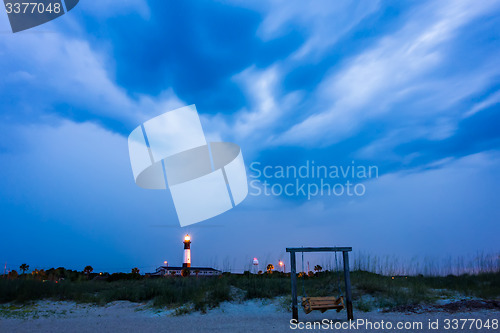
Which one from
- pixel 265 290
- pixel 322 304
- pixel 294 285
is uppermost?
pixel 294 285

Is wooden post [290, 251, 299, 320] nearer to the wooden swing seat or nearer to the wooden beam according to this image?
the wooden beam

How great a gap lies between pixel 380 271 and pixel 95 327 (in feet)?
34.0

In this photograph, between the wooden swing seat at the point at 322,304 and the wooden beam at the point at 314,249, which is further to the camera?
the wooden beam at the point at 314,249

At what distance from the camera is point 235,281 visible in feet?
44.8

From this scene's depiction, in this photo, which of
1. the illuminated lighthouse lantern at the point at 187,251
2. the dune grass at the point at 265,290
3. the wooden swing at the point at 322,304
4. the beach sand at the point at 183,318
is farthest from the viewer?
the illuminated lighthouse lantern at the point at 187,251

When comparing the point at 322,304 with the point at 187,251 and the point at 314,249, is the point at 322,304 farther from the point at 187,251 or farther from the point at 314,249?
the point at 187,251

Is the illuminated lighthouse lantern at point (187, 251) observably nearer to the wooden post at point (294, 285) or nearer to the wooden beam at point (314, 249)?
the wooden post at point (294, 285)

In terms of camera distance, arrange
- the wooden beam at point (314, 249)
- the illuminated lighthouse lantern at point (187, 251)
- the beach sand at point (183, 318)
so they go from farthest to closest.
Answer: the illuminated lighthouse lantern at point (187, 251), the wooden beam at point (314, 249), the beach sand at point (183, 318)

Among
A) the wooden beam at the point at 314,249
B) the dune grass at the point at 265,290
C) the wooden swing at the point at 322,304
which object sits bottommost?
the dune grass at the point at 265,290

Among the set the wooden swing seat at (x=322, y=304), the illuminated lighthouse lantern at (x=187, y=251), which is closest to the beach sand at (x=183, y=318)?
the wooden swing seat at (x=322, y=304)

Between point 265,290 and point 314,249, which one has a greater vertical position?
point 314,249

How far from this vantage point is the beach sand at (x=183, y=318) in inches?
325

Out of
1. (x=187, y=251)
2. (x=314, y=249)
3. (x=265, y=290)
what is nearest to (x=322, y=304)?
(x=314, y=249)

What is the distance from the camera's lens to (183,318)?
9.59 meters
